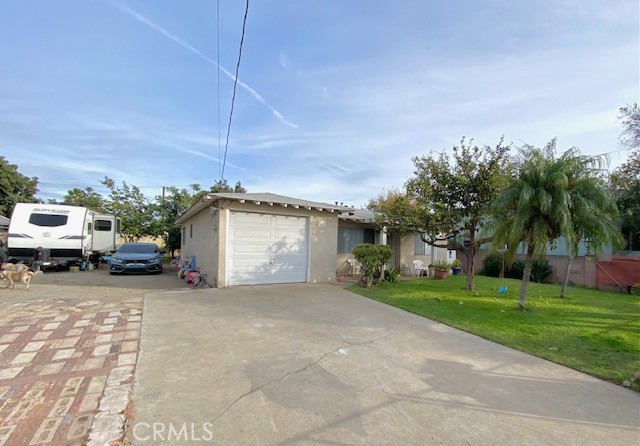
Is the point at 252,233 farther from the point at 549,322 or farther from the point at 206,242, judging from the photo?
the point at 549,322

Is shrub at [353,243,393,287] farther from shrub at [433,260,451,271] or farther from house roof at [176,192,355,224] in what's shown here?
shrub at [433,260,451,271]

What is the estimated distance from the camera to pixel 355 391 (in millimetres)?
3426

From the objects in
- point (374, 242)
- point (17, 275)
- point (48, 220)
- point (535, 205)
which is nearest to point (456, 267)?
point (374, 242)

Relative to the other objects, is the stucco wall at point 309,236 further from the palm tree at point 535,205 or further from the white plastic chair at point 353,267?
the palm tree at point 535,205

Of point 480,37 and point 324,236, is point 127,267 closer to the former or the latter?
point 324,236

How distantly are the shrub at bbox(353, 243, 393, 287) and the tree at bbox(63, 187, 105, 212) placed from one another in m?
25.1

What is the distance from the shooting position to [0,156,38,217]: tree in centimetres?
2650

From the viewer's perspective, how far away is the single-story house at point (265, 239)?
10070 mm

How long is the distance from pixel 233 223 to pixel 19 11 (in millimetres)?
6629

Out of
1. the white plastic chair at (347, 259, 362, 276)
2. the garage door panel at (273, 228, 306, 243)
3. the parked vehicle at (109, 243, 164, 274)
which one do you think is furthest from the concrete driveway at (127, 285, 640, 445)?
the parked vehicle at (109, 243, 164, 274)

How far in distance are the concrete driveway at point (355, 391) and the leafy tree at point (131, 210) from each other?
A: 21378mm

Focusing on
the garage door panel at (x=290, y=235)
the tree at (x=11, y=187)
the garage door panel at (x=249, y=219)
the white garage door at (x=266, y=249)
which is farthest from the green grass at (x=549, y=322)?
the tree at (x=11, y=187)

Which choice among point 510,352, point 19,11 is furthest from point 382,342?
point 19,11

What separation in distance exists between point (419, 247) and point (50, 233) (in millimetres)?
16539
